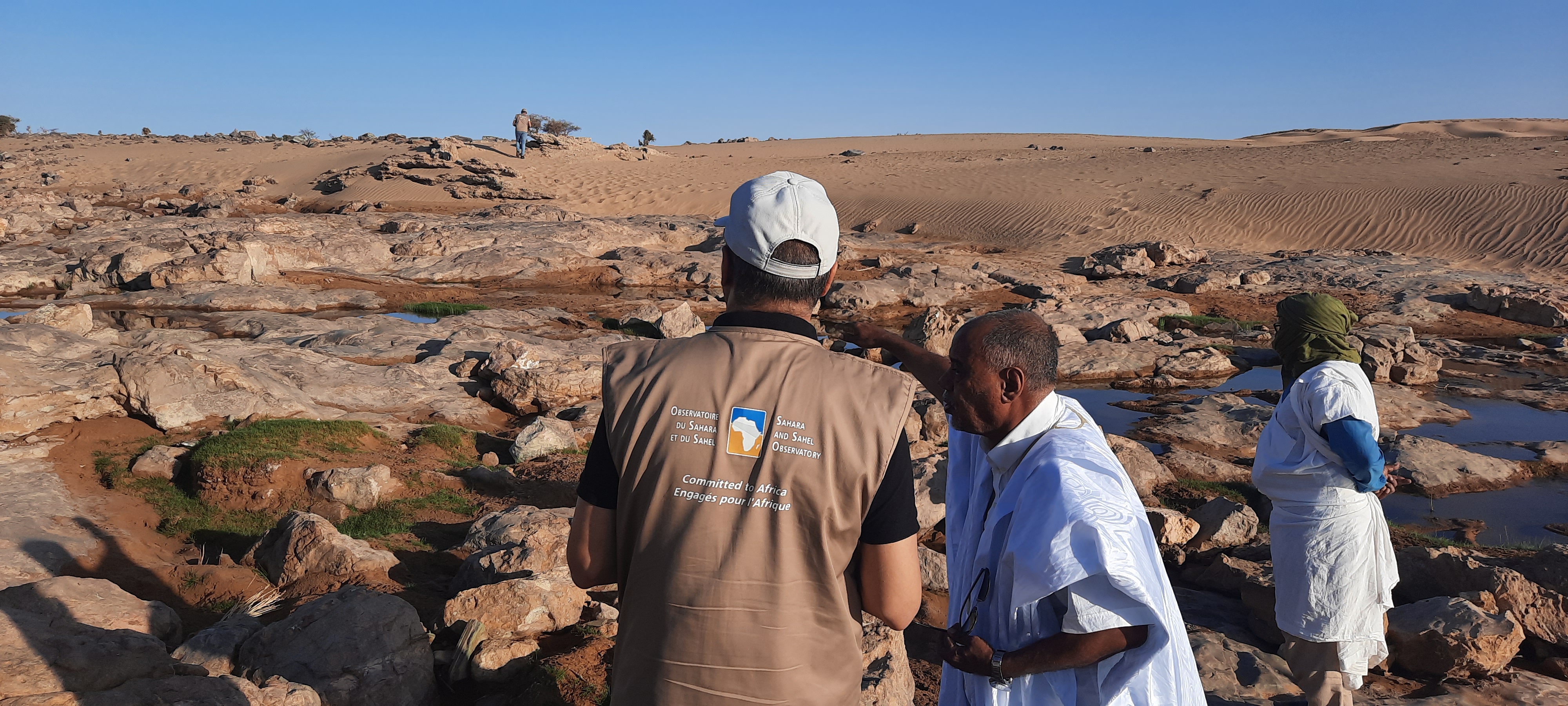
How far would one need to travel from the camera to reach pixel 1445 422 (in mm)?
9461

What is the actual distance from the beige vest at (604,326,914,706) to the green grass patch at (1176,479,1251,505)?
6.41 meters

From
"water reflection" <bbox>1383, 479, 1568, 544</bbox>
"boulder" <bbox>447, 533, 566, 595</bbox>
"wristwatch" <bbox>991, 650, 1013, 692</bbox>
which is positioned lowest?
"water reflection" <bbox>1383, 479, 1568, 544</bbox>

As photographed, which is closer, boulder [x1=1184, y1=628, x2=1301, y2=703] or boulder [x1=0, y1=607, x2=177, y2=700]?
boulder [x1=0, y1=607, x2=177, y2=700]

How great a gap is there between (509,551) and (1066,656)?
3.20 m

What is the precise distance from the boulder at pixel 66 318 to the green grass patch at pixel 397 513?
514 centimetres

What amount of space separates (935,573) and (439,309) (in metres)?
10.5

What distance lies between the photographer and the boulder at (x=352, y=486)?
5668mm

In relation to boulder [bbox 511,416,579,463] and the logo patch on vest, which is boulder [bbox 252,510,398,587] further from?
the logo patch on vest

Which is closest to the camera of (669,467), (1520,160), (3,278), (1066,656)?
(669,467)

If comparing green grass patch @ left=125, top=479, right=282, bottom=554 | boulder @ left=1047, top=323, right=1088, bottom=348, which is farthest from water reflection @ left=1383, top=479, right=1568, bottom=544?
green grass patch @ left=125, top=479, right=282, bottom=554

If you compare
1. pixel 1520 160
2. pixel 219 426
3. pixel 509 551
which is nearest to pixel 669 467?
pixel 509 551

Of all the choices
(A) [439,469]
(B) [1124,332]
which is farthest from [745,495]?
(B) [1124,332]

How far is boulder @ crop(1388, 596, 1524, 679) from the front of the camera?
399 centimetres

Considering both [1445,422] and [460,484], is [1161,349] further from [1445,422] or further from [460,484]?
[460,484]
